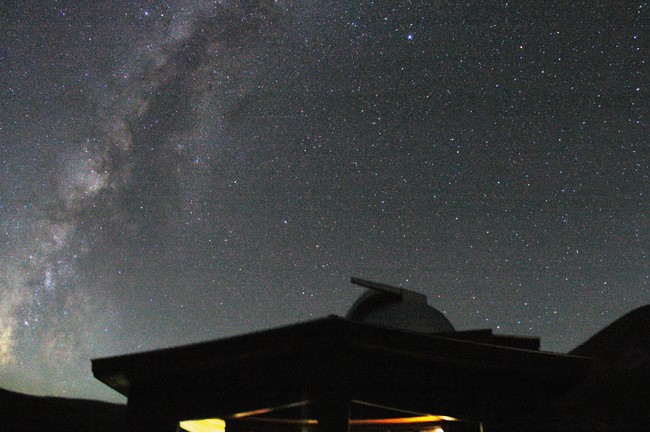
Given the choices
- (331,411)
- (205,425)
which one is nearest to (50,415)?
(205,425)

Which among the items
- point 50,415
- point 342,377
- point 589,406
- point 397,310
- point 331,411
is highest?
point 397,310

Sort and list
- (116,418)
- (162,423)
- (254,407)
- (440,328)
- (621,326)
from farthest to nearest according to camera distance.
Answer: (621,326)
(116,418)
(440,328)
(162,423)
(254,407)

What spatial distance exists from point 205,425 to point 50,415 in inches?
565

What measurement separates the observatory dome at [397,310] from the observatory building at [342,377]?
332 centimetres

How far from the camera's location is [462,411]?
644cm

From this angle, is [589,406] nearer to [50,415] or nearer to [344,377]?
[344,377]

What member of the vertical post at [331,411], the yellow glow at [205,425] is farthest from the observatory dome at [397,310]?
the vertical post at [331,411]

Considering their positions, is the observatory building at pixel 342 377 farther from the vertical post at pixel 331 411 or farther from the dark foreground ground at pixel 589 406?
the dark foreground ground at pixel 589 406

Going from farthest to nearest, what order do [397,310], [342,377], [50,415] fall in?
1. [50,415]
2. [397,310]
3. [342,377]

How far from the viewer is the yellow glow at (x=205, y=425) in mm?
8906

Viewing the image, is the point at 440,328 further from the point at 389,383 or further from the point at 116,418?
the point at 116,418

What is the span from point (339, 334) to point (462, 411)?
7.04 ft

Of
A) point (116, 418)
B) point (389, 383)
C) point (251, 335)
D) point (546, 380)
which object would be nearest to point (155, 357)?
point (251, 335)

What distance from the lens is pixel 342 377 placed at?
20.4ft
